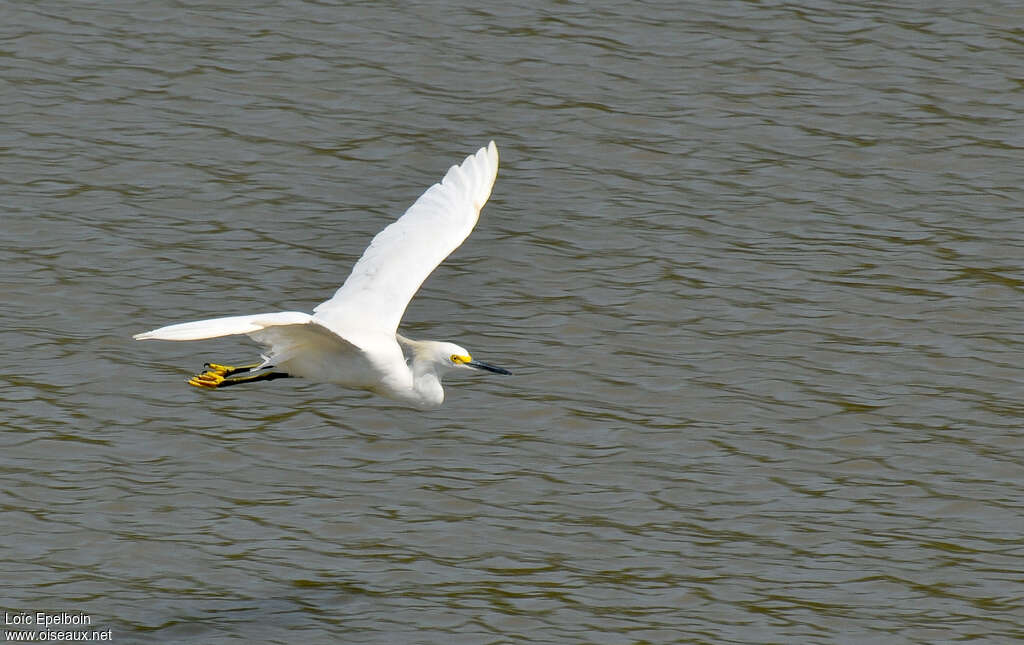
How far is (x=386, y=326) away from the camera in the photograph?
12.5m

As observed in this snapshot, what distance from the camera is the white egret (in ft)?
38.6

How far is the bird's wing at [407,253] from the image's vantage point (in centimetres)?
1262

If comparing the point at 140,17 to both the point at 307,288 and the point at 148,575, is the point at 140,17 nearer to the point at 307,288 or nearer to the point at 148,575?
the point at 307,288

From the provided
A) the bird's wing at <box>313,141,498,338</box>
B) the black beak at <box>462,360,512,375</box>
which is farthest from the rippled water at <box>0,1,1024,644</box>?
the bird's wing at <box>313,141,498,338</box>

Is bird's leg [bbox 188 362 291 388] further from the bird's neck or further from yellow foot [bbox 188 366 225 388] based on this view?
the bird's neck

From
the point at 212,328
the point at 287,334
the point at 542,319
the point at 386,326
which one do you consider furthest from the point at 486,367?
the point at 542,319

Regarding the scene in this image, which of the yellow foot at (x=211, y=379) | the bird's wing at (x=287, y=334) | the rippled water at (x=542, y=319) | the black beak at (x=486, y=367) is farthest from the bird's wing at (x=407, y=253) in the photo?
the rippled water at (x=542, y=319)

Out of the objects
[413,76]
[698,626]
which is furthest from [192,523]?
[413,76]

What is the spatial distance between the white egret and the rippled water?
3.78ft

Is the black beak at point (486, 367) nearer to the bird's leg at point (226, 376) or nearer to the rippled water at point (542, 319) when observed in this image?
the rippled water at point (542, 319)

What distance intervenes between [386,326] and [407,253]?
1054 mm

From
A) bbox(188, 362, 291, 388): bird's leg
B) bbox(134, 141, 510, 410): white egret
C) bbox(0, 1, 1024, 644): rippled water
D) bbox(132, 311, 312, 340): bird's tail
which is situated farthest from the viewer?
bbox(188, 362, 291, 388): bird's leg

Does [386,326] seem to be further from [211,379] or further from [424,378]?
[211,379]

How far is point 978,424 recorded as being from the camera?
47.3ft
